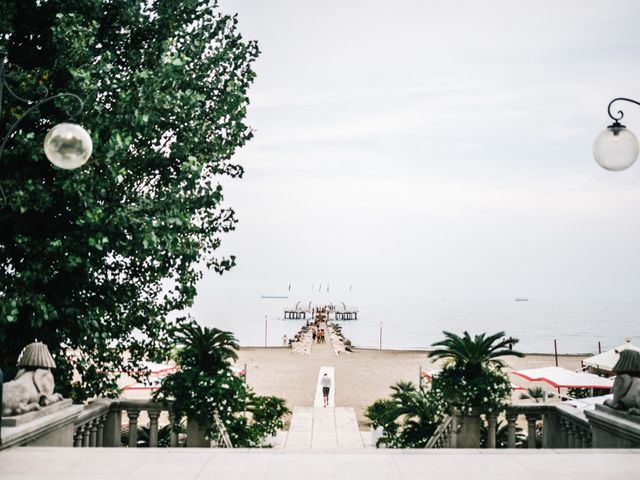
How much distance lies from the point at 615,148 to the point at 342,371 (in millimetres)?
39818

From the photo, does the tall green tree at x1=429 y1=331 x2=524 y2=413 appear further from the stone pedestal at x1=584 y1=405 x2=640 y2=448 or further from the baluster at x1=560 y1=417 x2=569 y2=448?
A: the stone pedestal at x1=584 y1=405 x2=640 y2=448

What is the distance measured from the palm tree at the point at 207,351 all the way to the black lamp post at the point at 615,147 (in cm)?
663

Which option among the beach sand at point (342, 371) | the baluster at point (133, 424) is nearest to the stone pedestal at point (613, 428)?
the baluster at point (133, 424)

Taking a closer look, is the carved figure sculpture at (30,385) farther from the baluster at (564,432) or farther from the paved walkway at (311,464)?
the baluster at (564,432)

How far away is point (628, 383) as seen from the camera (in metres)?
9.38

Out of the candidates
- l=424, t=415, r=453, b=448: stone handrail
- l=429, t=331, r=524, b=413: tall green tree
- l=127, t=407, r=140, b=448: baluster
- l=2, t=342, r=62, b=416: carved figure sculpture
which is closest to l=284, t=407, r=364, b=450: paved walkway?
l=424, t=415, r=453, b=448: stone handrail

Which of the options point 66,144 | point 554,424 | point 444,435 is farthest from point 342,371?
point 66,144

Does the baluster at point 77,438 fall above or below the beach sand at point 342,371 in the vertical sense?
above

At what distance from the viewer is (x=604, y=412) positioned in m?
9.66

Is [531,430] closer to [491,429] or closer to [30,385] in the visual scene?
[491,429]

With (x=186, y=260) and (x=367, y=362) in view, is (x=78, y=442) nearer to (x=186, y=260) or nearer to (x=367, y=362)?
(x=186, y=260)

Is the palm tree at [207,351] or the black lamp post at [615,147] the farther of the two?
the palm tree at [207,351]

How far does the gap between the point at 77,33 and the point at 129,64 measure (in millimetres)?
1607

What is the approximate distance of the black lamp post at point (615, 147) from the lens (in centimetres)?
805
